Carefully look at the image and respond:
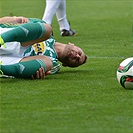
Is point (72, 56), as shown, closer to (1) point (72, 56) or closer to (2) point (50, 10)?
(1) point (72, 56)

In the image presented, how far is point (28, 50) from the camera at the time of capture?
8.16 m

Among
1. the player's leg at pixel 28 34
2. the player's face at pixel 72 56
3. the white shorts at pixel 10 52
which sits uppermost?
the player's leg at pixel 28 34

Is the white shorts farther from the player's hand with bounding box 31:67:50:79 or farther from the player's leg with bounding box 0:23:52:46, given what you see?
the player's hand with bounding box 31:67:50:79

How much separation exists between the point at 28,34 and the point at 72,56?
0.95m

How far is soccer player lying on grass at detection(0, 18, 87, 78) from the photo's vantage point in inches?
300

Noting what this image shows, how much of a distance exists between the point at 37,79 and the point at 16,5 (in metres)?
13.4

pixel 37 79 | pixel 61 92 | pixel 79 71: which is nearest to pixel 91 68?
pixel 79 71

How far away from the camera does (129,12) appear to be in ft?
63.2

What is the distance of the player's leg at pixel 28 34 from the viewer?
24.5 feet

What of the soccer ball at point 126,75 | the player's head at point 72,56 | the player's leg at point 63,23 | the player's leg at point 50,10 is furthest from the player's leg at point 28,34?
the player's leg at point 63,23

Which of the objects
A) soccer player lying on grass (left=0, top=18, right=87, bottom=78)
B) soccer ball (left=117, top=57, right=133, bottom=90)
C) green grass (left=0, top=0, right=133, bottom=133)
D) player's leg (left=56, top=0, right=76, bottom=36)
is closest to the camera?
green grass (left=0, top=0, right=133, bottom=133)

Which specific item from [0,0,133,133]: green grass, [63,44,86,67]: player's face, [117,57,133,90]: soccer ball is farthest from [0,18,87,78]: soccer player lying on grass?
[117,57,133,90]: soccer ball

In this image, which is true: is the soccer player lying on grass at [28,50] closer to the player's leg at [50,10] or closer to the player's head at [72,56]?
the player's head at [72,56]

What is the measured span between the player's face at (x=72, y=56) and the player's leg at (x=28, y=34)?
625 mm
